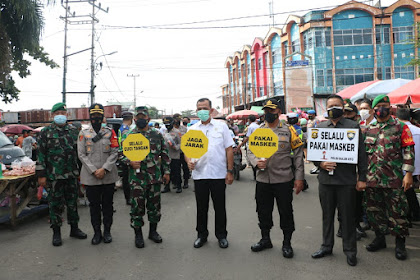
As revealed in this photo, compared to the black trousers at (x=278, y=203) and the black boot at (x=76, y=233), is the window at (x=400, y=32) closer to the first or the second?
the black trousers at (x=278, y=203)

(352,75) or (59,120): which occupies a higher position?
(352,75)

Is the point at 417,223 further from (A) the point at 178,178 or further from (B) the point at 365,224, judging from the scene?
(A) the point at 178,178

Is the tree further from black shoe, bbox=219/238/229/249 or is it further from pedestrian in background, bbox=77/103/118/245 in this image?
black shoe, bbox=219/238/229/249

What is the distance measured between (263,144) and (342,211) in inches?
48.8

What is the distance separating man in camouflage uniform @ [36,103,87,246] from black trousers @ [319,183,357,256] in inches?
140

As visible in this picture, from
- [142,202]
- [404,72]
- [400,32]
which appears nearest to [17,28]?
[142,202]

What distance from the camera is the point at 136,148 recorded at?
512 cm

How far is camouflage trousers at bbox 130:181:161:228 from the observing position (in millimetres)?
5141

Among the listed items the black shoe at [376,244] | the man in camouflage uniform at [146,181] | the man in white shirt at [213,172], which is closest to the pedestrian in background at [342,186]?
the black shoe at [376,244]

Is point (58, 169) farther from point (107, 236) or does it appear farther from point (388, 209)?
point (388, 209)

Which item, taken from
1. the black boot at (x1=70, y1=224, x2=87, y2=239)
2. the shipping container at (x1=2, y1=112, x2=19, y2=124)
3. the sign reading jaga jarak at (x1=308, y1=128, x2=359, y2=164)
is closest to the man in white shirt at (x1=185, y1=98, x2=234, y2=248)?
the sign reading jaga jarak at (x1=308, y1=128, x2=359, y2=164)

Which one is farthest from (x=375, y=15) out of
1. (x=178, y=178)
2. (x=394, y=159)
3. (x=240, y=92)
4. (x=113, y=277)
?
(x=113, y=277)

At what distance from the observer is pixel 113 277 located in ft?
13.2

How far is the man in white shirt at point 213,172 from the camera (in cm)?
502
